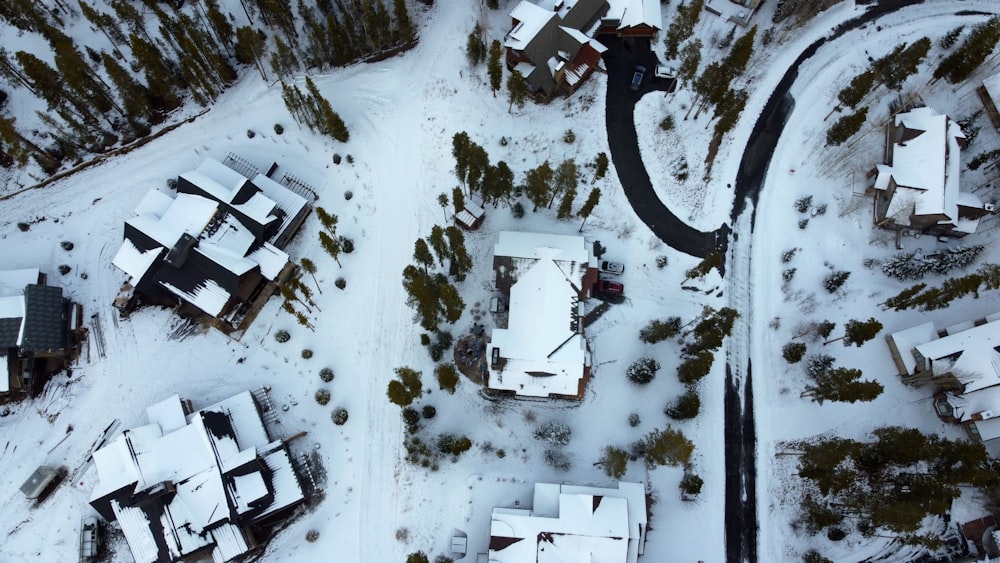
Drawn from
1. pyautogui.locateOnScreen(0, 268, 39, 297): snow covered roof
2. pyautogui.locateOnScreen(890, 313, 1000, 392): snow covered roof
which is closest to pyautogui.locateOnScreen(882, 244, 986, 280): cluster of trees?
pyautogui.locateOnScreen(890, 313, 1000, 392): snow covered roof

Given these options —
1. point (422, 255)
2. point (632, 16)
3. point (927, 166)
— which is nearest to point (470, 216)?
point (422, 255)

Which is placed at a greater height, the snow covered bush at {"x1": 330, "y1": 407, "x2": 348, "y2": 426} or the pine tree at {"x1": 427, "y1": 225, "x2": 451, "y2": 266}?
the pine tree at {"x1": 427, "y1": 225, "x2": 451, "y2": 266}

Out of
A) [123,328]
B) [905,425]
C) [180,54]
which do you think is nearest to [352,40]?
[180,54]

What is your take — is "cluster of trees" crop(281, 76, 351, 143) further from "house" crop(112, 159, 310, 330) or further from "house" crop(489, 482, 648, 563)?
"house" crop(489, 482, 648, 563)

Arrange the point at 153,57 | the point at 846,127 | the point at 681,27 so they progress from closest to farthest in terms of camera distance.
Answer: the point at 153,57 → the point at 846,127 → the point at 681,27

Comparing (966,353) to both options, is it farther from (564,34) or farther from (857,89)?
(564,34)

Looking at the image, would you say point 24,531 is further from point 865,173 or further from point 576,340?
point 865,173

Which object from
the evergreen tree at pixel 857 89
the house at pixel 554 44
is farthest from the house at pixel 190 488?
the evergreen tree at pixel 857 89
